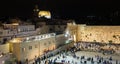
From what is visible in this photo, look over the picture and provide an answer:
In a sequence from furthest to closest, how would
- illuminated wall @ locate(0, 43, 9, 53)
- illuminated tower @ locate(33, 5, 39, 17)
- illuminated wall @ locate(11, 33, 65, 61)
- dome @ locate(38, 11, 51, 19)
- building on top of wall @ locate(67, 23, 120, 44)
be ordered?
dome @ locate(38, 11, 51, 19), illuminated tower @ locate(33, 5, 39, 17), building on top of wall @ locate(67, 23, 120, 44), illuminated wall @ locate(11, 33, 65, 61), illuminated wall @ locate(0, 43, 9, 53)

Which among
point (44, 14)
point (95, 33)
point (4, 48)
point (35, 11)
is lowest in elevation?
point (95, 33)

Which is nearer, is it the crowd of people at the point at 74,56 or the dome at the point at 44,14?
the crowd of people at the point at 74,56

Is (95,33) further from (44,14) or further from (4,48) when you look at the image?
(4,48)

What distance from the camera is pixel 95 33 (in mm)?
37062

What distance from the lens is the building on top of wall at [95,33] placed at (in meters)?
35.7

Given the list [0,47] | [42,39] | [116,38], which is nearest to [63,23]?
[116,38]

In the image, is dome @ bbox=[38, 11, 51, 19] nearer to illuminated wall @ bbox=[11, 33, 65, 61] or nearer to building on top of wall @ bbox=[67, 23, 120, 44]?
building on top of wall @ bbox=[67, 23, 120, 44]

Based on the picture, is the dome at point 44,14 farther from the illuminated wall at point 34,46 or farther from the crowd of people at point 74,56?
the illuminated wall at point 34,46

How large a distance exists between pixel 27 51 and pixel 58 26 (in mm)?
15193

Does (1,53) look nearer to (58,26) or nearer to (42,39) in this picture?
(42,39)

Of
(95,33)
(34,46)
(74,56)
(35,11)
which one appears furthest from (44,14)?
(34,46)

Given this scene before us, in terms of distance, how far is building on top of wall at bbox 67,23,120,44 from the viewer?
35719 millimetres

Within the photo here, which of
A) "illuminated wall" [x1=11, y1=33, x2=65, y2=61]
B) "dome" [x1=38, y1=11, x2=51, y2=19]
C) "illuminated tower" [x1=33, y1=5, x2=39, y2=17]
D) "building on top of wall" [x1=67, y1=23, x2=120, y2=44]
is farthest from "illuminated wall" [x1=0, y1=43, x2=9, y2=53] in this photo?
"dome" [x1=38, y1=11, x2=51, y2=19]

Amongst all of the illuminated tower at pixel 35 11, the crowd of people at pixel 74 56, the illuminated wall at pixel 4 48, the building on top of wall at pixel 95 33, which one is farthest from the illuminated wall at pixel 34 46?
the illuminated tower at pixel 35 11
